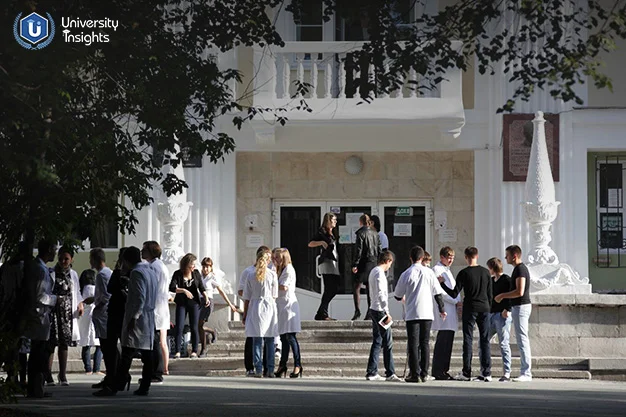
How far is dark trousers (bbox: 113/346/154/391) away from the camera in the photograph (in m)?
14.0

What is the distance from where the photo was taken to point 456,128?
2328 cm

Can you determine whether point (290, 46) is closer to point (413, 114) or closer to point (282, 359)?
point (413, 114)

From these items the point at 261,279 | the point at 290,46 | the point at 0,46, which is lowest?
the point at 261,279

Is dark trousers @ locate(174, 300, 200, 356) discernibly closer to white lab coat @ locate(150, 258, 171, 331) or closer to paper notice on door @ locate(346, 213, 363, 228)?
white lab coat @ locate(150, 258, 171, 331)

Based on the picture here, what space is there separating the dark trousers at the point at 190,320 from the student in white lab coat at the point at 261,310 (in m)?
1.49

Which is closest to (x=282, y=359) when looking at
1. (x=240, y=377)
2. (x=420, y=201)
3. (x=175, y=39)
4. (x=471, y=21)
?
(x=240, y=377)

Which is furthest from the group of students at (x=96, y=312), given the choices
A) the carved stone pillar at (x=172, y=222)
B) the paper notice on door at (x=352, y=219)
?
the paper notice on door at (x=352, y=219)

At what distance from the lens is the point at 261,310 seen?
57.6 ft

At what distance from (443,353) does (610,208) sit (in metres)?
8.12

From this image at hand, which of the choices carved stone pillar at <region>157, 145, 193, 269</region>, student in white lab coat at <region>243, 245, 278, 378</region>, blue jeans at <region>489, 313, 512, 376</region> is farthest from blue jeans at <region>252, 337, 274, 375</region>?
carved stone pillar at <region>157, 145, 193, 269</region>

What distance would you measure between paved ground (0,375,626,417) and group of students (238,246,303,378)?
1.58 feet

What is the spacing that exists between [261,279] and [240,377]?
4.57 feet

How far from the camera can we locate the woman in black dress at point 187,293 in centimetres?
1906

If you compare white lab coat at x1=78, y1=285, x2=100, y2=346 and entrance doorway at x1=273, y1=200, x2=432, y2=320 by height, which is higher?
entrance doorway at x1=273, y1=200, x2=432, y2=320
